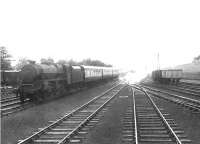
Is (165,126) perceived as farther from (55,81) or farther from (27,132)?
(55,81)

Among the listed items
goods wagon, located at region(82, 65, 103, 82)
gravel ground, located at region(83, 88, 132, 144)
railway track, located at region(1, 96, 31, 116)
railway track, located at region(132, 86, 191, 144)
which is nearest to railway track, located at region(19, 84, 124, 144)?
gravel ground, located at region(83, 88, 132, 144)

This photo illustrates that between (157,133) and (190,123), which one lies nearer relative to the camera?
(157,133)

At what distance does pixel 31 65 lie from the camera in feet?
72.3

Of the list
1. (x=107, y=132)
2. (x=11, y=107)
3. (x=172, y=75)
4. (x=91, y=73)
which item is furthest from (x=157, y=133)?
(x=172, y=75)

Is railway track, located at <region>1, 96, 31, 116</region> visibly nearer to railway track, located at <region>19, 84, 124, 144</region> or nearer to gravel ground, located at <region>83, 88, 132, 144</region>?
railway track, located at <region>19, 84, 124, 144</region>

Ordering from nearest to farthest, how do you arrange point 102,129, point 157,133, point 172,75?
1. point 157,133
2. point 102,129
3. point 172,75

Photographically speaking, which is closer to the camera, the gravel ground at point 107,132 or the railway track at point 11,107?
the gravel ground at point 107,132

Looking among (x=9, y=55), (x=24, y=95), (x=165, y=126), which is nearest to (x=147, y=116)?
(x=165, y=126)

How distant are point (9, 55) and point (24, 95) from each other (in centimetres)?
5865

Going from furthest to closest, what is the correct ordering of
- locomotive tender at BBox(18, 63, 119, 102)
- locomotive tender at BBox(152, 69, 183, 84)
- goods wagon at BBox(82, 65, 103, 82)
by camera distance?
locomotive tender at BBox(152, 69, 183, 84), goods wagon at BBox(82, 65, 103, 82), locomotive tender at BBox(18, 63, 119, 102)

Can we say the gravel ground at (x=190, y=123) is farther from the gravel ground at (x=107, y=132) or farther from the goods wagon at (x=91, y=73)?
the goods wagon at (x=91, y=73)

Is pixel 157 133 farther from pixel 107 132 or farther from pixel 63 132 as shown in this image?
pixel 63 132

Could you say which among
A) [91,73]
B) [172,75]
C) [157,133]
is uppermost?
[91,73]

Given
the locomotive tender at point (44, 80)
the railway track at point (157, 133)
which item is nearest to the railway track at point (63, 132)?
the railway track at point (157, 133)
